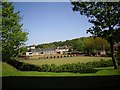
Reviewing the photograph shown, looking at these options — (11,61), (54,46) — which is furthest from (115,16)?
(54,46)

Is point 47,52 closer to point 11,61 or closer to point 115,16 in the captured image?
point 11,61

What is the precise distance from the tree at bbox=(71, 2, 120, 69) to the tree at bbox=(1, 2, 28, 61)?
7.43m

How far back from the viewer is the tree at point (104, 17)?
21.3m

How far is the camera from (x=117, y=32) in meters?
20.6

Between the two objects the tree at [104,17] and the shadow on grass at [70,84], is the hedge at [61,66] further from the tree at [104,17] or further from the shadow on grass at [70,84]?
the shadow on grass at [70,84]

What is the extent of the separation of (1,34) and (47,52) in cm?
5578

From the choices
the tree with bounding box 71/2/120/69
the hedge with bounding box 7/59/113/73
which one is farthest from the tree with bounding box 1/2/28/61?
the tree with bounding box 71/2/120/69

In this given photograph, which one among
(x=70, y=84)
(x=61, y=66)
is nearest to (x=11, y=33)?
(x=61, y=66)

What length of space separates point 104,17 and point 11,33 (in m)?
10.7

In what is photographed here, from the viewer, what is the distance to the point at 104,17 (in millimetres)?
22297

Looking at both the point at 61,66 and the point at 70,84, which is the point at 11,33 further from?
the point at 70,84

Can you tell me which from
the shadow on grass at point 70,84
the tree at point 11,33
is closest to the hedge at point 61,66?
the tree at point 11,33

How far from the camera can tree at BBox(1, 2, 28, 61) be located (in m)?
24.6

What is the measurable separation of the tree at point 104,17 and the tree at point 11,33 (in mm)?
7430
